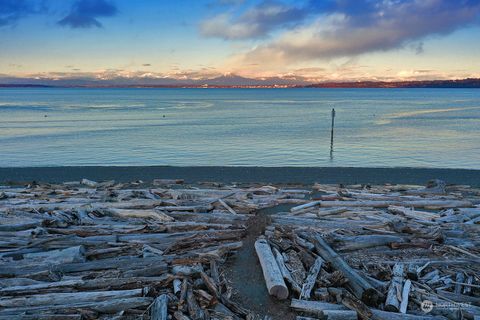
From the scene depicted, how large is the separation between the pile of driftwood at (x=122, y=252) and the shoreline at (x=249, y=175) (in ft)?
19.6

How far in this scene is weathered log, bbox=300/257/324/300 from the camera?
6.72 metres

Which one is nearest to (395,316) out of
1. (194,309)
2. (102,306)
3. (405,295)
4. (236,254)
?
(405,295)

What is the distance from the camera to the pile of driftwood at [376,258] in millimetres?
6465

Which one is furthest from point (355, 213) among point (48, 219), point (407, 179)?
point (407, 179)

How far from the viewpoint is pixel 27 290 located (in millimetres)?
6645

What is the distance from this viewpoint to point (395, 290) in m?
6.82

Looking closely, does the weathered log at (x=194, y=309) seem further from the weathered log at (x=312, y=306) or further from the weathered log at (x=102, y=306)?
the weathered log at (x=312, y=306)

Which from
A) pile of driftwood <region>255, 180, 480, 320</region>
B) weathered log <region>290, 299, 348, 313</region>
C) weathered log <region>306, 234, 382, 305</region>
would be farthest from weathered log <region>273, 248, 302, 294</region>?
weathered log <region>306, 234, 382, 305</region>

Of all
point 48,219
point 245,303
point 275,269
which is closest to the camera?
point 245,303

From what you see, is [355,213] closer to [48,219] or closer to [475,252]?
[475,252]

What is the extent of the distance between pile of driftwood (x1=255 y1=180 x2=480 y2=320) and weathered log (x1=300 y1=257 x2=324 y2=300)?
0.02m

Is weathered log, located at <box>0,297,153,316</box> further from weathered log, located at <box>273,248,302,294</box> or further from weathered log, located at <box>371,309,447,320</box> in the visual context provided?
weathered log, located at <box>371,309,447,320</box>

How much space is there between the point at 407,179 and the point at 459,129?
112 ft

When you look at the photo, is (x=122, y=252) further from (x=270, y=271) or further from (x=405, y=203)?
(x=405, y=203)
